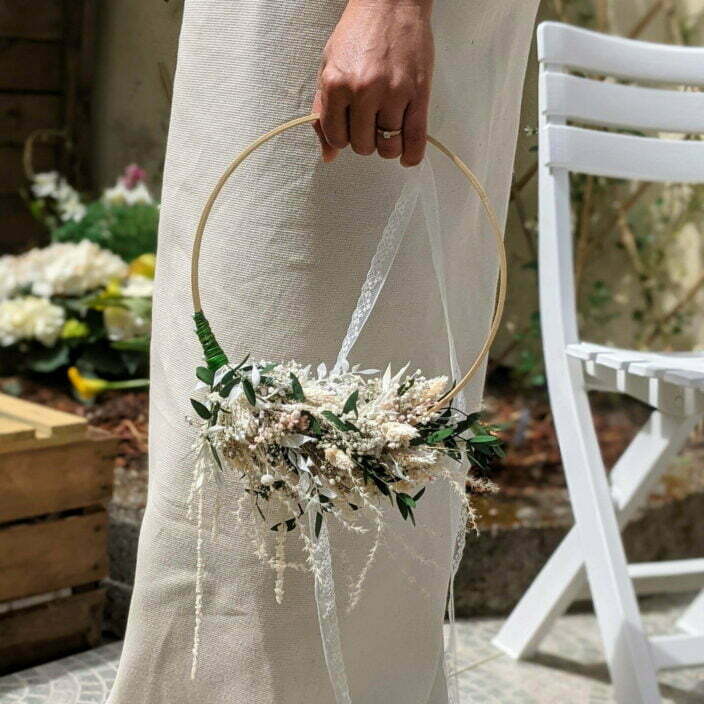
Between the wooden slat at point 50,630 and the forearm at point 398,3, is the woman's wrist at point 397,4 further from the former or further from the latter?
the wooden slat at point 50,630

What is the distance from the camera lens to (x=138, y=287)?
2531 millimetres

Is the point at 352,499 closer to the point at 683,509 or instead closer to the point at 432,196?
the point at 432,196

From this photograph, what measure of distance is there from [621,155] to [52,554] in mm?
1097

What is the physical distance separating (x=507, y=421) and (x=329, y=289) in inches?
66.5

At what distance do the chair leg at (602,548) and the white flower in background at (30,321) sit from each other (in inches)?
47.3

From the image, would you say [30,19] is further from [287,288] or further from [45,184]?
[287,288]

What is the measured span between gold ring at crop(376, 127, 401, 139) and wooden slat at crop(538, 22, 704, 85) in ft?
2.94

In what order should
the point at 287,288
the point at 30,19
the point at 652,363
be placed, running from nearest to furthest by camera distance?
the point at 287,288
the point at 652,363
the point at 30,19

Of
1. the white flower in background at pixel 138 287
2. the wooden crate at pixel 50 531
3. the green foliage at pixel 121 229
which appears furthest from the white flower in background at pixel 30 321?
the wooden crate at pixel 50 531

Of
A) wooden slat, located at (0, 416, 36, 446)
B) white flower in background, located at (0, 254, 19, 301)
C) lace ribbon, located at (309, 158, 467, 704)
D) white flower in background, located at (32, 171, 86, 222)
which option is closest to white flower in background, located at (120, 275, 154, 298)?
white flower in background, located at (0, 254, 19, 301)

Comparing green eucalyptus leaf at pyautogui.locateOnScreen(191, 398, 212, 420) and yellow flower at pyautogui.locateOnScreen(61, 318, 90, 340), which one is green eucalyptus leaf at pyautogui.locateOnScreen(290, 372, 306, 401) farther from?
yellow flower at pyautogui.locateOnScreen(61, 318, 90, 340)

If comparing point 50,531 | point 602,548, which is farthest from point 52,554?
point 602,548

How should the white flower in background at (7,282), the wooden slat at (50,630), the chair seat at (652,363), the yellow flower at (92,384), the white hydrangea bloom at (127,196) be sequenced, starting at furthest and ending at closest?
the white hydrangea bloom at (127,196)
the white flower in background at (7,282)
the yellow flower at (92,384)
the wooden slat at (50,630)
the chair seat at (652,363)

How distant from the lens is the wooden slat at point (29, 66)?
3.06m
